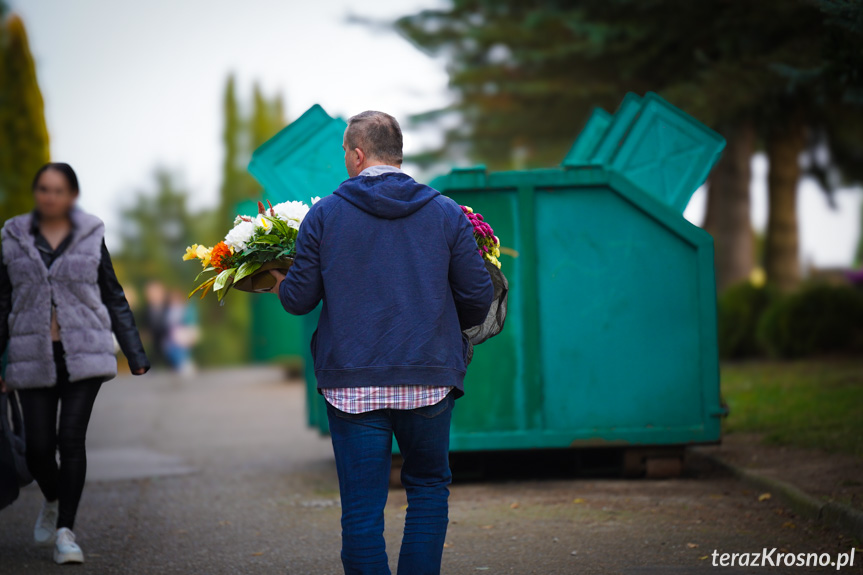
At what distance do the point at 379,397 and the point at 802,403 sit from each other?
6.53 m

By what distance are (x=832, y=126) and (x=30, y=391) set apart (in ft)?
44.1

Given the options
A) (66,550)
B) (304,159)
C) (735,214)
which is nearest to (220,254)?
(66,550)

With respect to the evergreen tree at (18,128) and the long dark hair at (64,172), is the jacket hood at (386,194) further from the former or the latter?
the evergreen tree at (18,128)

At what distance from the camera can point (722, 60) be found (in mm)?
11242

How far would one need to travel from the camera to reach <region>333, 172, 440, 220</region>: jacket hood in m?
3.43

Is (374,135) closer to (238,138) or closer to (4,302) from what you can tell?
(4,302)

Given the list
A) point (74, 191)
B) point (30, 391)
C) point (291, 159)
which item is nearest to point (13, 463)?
point (30, 391)

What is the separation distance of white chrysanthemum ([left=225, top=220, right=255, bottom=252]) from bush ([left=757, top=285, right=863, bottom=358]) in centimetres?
1070

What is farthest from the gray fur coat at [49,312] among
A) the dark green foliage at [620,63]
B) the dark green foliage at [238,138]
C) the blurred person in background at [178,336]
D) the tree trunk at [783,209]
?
the dark green foliage at [238,138]

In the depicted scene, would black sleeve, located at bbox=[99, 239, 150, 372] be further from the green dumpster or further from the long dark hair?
the green dumpster

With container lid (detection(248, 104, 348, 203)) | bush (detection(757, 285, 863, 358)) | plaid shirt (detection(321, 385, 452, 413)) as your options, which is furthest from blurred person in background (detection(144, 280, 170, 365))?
plaid shirt (detection(321, 385, 452, 413))

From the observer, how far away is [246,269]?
3844 millimetres

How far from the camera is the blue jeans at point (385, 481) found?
343cm

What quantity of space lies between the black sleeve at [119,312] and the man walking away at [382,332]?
73.2 inches
